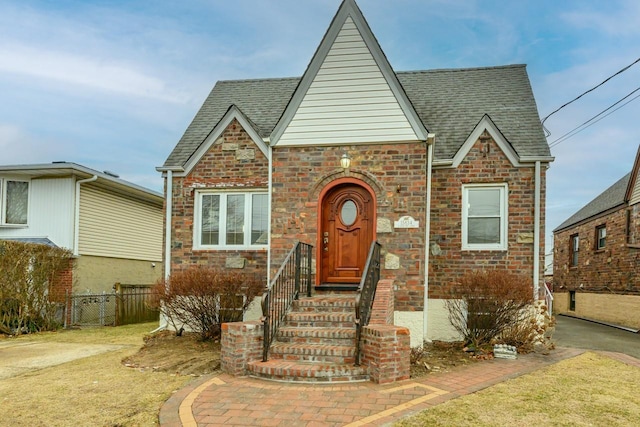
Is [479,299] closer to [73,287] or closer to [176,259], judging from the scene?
[176,259]

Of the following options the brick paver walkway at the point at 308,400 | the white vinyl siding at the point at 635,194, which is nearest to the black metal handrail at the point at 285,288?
the brick paver walkway at the point at 308,400

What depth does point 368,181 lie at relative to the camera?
31.2 ft

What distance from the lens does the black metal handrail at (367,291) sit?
6.90 metres

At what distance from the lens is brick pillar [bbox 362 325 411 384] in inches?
250

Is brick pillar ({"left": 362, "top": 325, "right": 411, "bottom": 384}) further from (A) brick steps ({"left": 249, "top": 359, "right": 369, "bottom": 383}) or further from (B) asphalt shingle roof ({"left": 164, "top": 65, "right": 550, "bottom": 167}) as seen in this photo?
(B) asphalt shingle roof ({"left": 164, "top": 65, "right": 550, "bottom": 167})

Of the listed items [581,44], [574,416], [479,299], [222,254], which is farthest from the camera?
[581,44]

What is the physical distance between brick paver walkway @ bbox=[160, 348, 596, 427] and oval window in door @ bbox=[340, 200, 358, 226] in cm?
374

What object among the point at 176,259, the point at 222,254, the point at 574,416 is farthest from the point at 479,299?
the point at 176,259

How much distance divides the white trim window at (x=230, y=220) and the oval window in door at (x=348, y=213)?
221 cm

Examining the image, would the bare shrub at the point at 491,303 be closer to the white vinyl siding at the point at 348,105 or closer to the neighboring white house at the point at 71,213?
the white vinyl siding at the point at 348,105

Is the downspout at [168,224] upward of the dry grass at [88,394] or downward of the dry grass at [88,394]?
upward

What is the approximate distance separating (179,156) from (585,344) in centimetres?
1063

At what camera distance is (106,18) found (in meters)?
13.4

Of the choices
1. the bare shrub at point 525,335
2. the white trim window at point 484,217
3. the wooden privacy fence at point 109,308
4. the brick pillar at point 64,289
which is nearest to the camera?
the bare shrub at point 525,335
